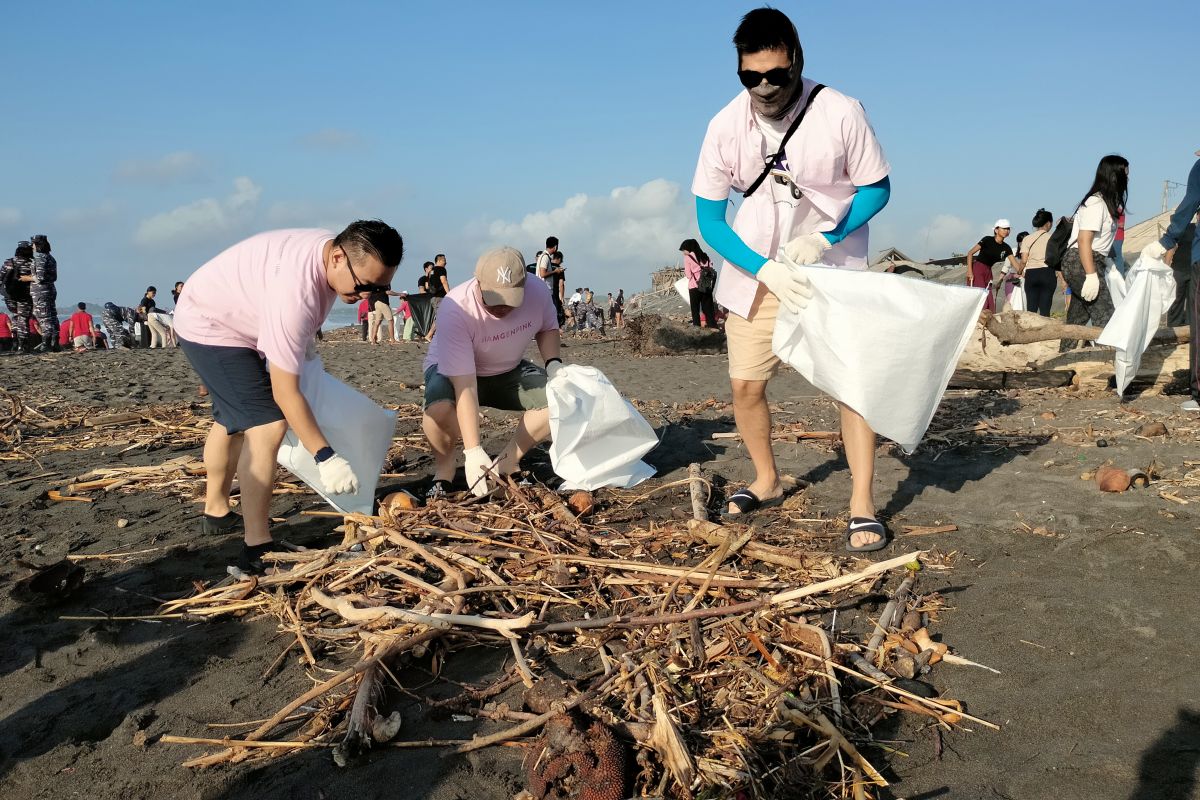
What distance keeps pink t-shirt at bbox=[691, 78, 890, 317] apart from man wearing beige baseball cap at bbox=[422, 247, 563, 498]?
1087 mm

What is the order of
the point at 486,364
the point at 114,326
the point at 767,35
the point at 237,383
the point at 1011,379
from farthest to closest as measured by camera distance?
the point at 114,326 < the point at 1011,379 < the point at 486,364 < the point at 237,383 < the point at 767,35

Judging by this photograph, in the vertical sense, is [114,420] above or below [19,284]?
below

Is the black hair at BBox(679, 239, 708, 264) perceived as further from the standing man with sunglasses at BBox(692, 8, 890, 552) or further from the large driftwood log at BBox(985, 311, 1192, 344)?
the standing man with sunglasses at BBox(692, 8, 890, 552)

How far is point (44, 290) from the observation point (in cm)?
1231

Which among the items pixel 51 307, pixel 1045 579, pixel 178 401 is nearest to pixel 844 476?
pixel 1045 579

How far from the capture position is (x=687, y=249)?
1333 centimetres

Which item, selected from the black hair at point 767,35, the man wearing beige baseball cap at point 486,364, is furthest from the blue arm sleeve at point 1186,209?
the man wearing beige baseball cap at point 486,364

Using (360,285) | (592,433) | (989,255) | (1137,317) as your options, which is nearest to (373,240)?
(360,285)

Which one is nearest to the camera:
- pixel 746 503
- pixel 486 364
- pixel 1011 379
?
pixel 746 503

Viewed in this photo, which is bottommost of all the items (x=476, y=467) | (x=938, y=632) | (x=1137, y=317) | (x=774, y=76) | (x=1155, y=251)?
(x=938, y=632)

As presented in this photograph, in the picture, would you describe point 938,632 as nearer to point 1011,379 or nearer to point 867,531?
point 867,531

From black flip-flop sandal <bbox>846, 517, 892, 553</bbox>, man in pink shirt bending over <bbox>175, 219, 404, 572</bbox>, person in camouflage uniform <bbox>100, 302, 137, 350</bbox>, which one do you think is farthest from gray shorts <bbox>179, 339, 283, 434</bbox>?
person in camouflage uniform <bbox>100, 302, 137, 350</bbox>

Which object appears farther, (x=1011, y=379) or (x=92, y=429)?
(x=1011, y=379)

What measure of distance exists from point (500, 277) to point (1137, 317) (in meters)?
4.17
